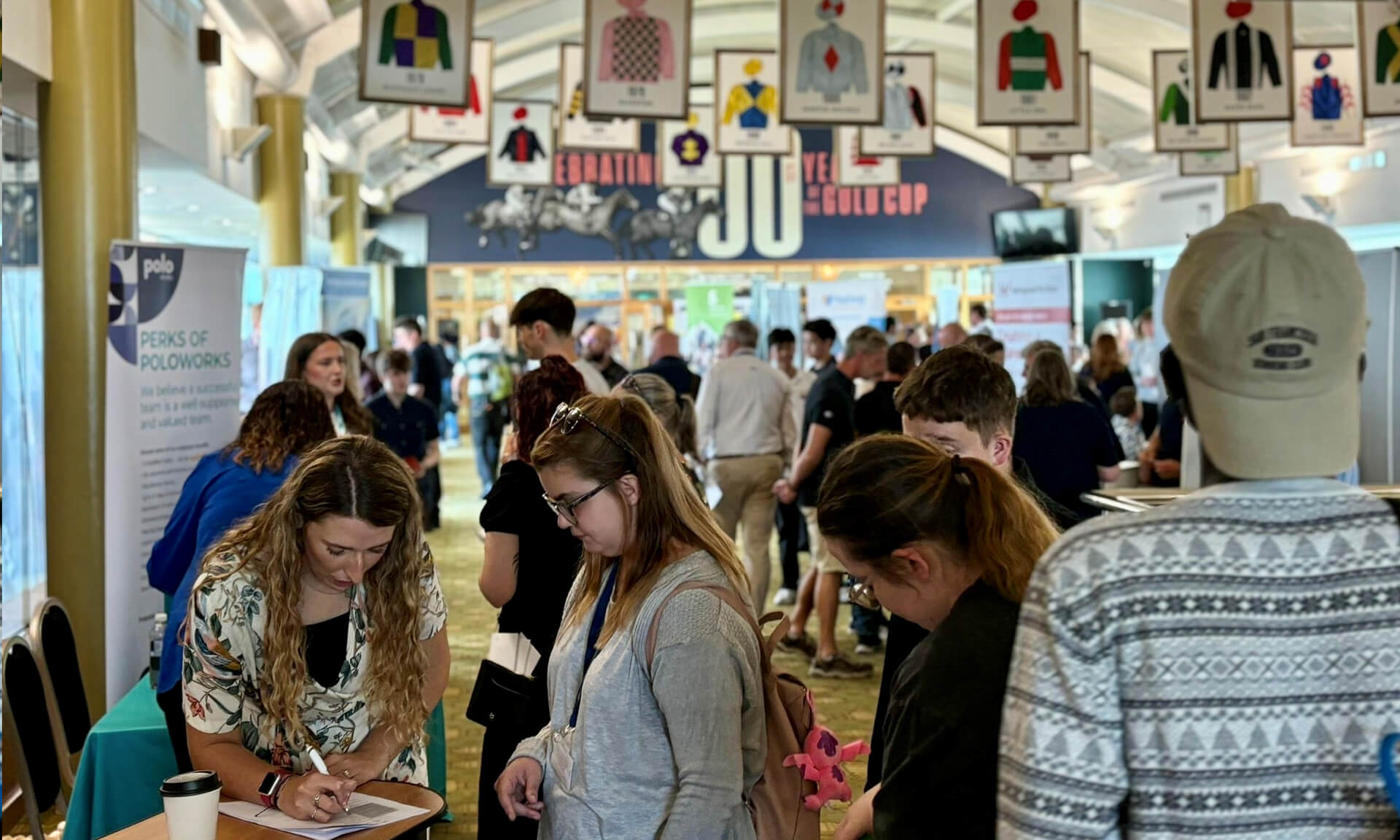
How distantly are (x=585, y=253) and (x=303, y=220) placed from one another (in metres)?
11.7

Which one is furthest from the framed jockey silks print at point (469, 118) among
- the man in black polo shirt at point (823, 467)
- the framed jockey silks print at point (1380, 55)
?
the framed jockey silks print at point (1380, 55)

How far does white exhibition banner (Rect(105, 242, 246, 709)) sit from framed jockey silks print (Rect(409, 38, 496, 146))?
573cm

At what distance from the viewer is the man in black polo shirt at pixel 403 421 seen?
Answer: 29.6 ft

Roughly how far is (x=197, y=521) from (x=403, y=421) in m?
5.16

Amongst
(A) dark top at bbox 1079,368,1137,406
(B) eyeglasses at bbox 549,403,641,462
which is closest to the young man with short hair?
(B) eyeglasses at bbox 549,403,641,462

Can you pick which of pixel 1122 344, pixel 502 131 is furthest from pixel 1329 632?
pixel 1122 344

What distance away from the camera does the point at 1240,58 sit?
944 centimetres

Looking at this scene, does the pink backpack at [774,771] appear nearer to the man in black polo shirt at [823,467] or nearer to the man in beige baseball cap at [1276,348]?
the man in beige baseball cap at [1276,348]

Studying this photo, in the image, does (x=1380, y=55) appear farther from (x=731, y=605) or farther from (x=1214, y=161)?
(x=731, y=605)

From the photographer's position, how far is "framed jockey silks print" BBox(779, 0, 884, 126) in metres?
9.01

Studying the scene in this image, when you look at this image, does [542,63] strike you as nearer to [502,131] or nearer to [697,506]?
[502,131]

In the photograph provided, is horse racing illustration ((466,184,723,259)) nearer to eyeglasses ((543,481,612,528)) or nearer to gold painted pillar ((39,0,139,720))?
gold painted pillar ((39,0,139,720))

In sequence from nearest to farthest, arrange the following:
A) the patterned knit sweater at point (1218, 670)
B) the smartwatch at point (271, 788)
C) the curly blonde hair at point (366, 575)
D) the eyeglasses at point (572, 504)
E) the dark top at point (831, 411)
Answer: the patterned knit sweater at point (1218, 670) → the eyeglasses at point (572, 504) → the smartwatch at point (271, 788) → the curly blonde hair at point (366, 575) → the dark top at point (831, 411)

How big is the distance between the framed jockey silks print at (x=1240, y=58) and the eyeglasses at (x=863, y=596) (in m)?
8.32
